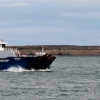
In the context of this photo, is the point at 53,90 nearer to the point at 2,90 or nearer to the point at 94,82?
the point at 2,90

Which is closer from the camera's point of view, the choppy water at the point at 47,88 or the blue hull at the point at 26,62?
the choppy water at the point at 47,88

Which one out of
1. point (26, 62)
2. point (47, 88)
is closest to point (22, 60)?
point (26, 62)

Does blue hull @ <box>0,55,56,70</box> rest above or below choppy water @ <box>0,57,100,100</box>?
above

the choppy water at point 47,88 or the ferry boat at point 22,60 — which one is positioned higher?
the ferry boat at point 22,60

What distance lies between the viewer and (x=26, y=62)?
76875 mm

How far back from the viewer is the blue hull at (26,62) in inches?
3007

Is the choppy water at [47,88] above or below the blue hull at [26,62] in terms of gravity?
below

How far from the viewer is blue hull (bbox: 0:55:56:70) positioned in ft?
251

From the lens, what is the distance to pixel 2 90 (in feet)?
172

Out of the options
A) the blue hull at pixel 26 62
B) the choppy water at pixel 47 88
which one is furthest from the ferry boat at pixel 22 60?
the choppy water at pixel 47 88

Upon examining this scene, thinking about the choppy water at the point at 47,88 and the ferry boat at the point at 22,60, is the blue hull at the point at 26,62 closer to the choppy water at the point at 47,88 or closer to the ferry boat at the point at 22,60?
the ferry boat at the point at 22,60

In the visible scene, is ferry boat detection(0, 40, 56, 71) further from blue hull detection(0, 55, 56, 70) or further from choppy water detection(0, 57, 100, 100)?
choppy water detection(0, 57, 100, 100)

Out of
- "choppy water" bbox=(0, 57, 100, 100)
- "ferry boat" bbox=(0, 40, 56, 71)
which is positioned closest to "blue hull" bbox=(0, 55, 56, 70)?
"ferry boat" bbox=(0, 40, 56, 71)

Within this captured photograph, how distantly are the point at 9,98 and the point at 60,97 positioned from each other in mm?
3661
